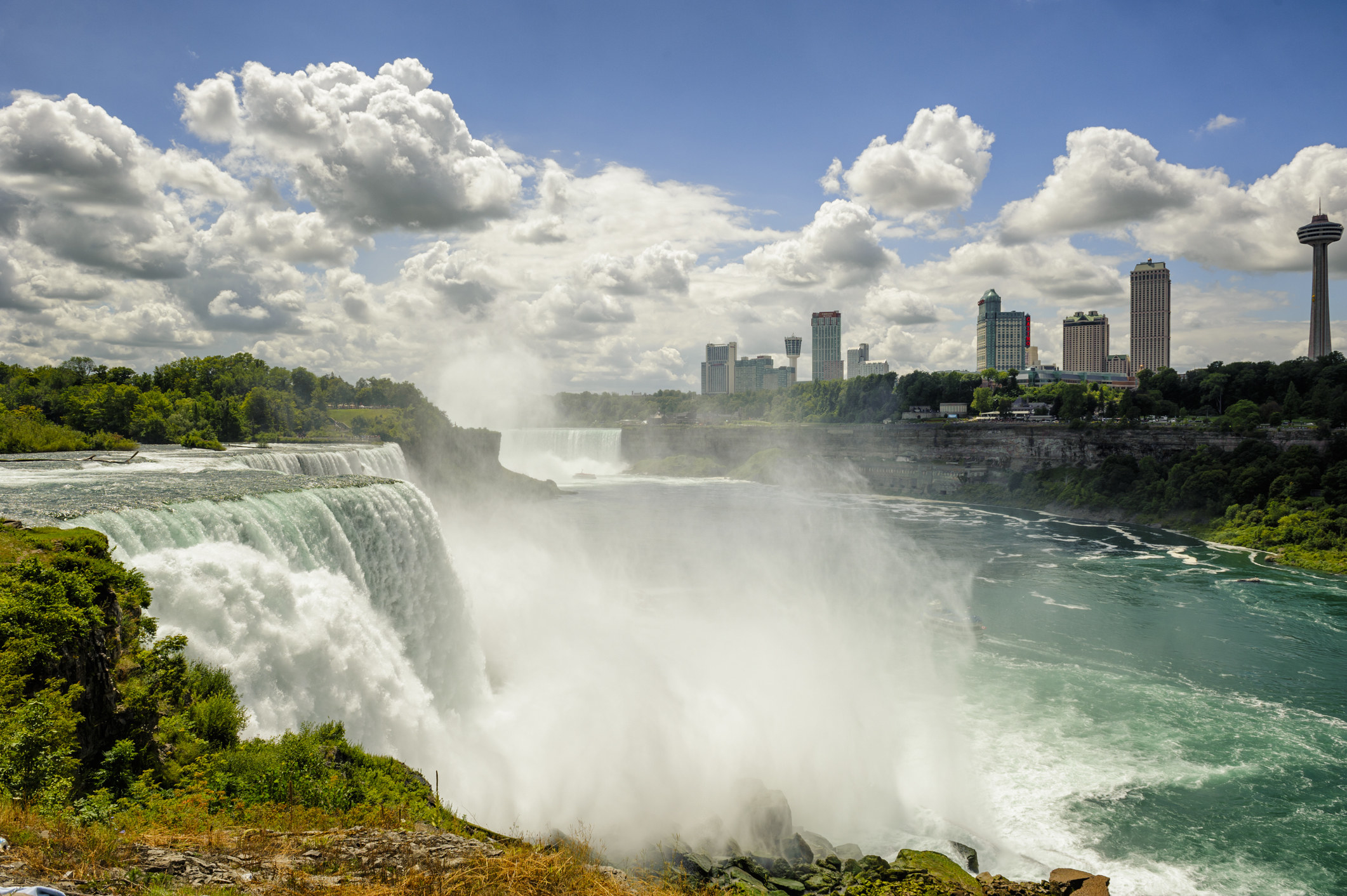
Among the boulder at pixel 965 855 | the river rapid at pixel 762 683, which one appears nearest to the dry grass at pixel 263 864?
the river rapid at pixel 762 683

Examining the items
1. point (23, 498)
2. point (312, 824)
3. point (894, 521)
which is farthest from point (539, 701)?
point (894, 521)

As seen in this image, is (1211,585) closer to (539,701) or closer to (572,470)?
(539,701)

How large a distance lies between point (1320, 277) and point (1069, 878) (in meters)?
137

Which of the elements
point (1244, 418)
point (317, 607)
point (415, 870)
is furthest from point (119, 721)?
point (1244, 418)

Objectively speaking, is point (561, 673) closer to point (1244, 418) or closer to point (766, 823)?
point (766, 823)

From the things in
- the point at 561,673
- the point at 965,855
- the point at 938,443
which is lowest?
the point at 965,855

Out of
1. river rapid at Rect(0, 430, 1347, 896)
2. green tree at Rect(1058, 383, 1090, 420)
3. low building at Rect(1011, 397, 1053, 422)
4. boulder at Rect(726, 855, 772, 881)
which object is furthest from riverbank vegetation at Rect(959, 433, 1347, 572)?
boulder at Rect(726, 855, 772, 881)

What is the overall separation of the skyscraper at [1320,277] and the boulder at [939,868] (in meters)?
132

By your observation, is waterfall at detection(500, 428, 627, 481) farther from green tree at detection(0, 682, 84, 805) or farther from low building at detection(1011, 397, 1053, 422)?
green tree at detection(0, 682, 84, 805)

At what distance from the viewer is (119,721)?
23.0ft

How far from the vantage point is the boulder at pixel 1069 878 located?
9141mm

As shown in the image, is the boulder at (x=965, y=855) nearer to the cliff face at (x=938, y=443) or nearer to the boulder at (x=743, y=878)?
the boulder at (x=743, y=878)

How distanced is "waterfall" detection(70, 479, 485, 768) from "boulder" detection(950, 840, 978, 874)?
882cm

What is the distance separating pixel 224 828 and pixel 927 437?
208 feet
